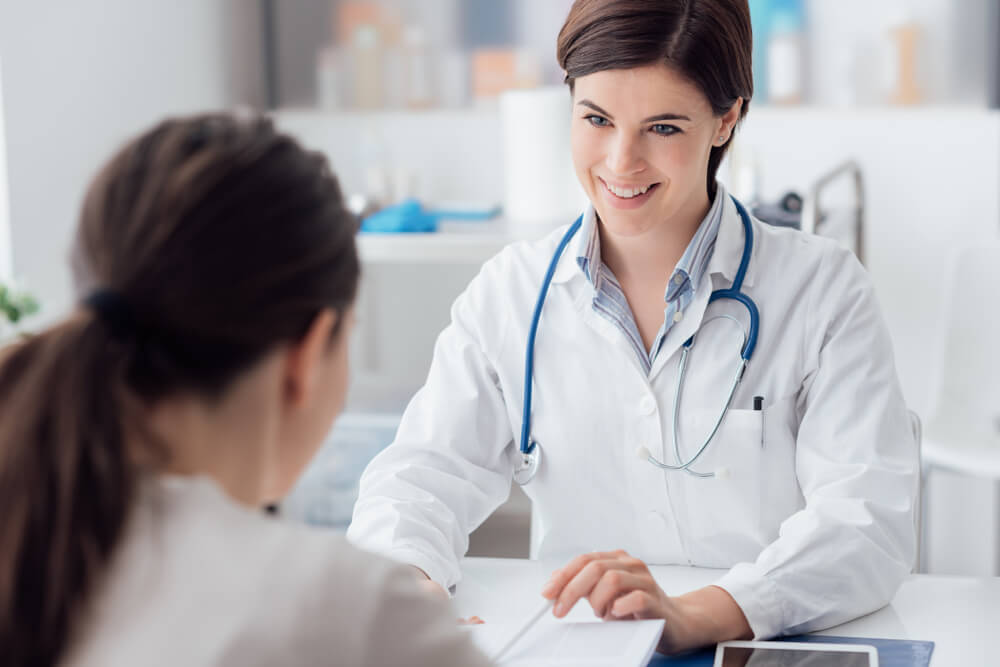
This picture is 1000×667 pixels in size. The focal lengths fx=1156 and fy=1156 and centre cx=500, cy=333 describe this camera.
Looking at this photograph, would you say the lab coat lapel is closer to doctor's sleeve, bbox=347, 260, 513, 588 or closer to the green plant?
doctor's sleeve, bbox=347, 260, 513, 588

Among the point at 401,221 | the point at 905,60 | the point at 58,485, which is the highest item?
the point at 905,60

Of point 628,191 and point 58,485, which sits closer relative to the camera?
point 58,485

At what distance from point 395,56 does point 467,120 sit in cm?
25

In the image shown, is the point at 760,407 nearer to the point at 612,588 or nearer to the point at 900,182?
the point at 612,588

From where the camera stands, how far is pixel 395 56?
289 centimetres

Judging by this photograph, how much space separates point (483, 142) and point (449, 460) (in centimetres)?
167

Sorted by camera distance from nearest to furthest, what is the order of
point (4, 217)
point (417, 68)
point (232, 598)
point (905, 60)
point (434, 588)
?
point (232, 598)
point (434, 588)
point (4, 217)
point (905, 60)
point (417, 68)

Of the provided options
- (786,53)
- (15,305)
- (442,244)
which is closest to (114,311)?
(15,305)

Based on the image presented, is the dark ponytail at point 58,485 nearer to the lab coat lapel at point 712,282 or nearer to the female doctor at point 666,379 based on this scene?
the female doctor at point 666,379

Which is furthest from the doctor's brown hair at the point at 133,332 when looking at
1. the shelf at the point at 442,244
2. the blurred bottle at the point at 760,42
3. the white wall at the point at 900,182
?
the blurred bottle at the point at 760,42

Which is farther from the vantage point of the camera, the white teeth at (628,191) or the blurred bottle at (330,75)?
the blurred bottle at (330,75)

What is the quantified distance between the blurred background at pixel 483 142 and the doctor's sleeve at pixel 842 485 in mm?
931

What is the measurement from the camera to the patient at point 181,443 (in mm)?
611

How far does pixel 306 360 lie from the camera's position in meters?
0.73
